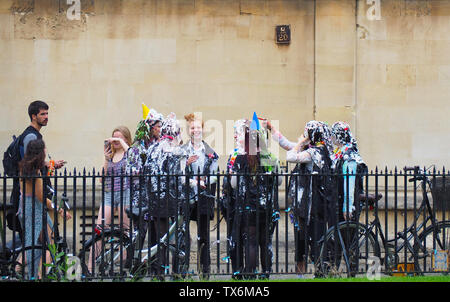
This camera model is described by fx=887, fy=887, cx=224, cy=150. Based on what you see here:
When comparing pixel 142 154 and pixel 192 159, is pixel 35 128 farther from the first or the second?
pixel 192 159

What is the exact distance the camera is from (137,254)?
949 centimetres

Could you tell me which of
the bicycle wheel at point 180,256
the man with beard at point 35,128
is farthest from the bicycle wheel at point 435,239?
the man with beard at point 35,128

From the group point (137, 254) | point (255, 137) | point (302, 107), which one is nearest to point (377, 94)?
point (302, 107)

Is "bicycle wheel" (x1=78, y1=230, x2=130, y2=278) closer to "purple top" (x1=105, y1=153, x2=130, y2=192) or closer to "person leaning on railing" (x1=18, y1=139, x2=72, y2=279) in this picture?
"person leaning on railing" (x1=18, y1=139, x2=72, y2=279)

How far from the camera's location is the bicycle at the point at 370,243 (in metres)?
9.34

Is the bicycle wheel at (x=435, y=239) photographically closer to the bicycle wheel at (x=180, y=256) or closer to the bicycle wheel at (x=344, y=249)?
the bicycle wheel at (x=344, y=249)

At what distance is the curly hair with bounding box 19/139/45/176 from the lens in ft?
30.5

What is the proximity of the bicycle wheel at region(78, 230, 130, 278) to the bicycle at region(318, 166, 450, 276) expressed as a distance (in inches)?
83.0

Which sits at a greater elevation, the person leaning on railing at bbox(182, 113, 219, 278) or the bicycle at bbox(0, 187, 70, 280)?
the person leaning on railing at bbox(182, 113, 219, 278)

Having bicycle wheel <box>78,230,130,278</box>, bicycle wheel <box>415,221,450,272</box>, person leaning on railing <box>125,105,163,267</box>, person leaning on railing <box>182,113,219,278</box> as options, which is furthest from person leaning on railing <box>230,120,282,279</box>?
bicycle wheel <box>415,221,450,272</box>
